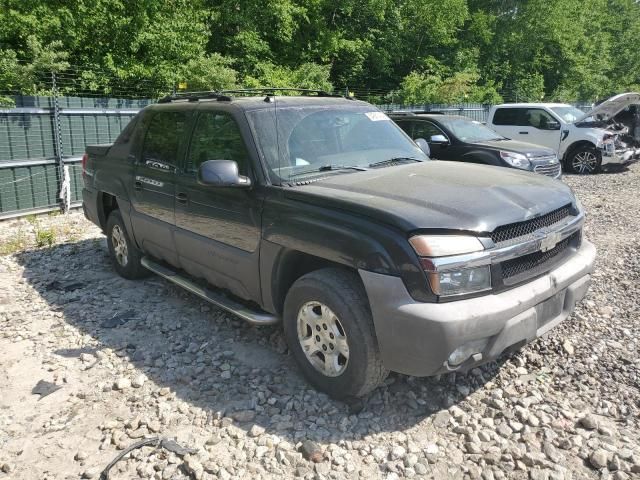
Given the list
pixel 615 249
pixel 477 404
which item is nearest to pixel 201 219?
pixel 477 404

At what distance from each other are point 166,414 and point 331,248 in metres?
1.46

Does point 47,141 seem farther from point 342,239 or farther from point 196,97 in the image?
point 342,239

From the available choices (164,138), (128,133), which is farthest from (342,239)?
(128,133)

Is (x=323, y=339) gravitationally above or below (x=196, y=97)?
below

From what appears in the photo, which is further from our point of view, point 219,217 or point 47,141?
point 47,141

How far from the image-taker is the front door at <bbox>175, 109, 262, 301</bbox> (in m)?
3.86

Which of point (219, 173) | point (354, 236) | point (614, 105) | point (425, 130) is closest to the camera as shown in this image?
point (354, 236)

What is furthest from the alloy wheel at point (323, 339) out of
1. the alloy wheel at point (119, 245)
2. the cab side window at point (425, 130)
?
the cab side window at point (425, 130)

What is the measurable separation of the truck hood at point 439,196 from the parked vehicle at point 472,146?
6.00 meters

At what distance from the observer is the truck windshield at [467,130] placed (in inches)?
409

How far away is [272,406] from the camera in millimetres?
3479

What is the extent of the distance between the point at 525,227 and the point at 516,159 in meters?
6.99

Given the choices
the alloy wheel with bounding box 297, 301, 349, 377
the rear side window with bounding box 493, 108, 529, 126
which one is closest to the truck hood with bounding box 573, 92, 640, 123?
the rear side window with bounding box 493, 108, 529, 126

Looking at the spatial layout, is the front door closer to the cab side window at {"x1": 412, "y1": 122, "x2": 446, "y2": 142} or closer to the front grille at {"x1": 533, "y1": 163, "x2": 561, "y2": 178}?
the cab side window at {"x1": 412, "y1": 122, "x2": 446, "y2": 142}
